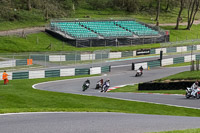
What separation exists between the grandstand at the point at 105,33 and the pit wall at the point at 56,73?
11.9m

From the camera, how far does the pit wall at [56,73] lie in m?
36.2

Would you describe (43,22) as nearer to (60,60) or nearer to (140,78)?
(60,60)

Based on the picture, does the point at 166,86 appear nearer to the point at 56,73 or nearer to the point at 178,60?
the point at 56,73

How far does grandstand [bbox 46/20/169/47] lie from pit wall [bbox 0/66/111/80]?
11.9 meters

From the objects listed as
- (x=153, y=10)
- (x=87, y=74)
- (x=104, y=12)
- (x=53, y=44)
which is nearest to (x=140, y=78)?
(x=87, y=74)

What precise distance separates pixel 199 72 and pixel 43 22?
35791 millimetres

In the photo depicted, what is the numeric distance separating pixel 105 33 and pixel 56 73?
73.1 ft

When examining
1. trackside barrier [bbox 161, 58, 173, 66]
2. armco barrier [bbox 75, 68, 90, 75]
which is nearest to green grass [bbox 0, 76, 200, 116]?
armco barrier [bbox 75, 68, 90, 75]

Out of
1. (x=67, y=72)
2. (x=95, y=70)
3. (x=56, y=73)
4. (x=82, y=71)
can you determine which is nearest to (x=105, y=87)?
(x=56, y=73)

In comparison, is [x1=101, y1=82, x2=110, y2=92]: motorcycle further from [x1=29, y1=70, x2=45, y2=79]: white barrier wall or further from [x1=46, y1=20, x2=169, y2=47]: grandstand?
[x1=46, y1=20, x2=169, y2=47]: grandstand

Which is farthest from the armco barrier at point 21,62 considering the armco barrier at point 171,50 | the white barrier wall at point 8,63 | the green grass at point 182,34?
the green grass at point 182,34

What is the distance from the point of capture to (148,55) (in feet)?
188

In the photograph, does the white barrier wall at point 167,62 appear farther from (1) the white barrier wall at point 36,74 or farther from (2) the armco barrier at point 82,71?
(1) the white barrier wall at point 36,74

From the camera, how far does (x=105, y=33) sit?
196ft
